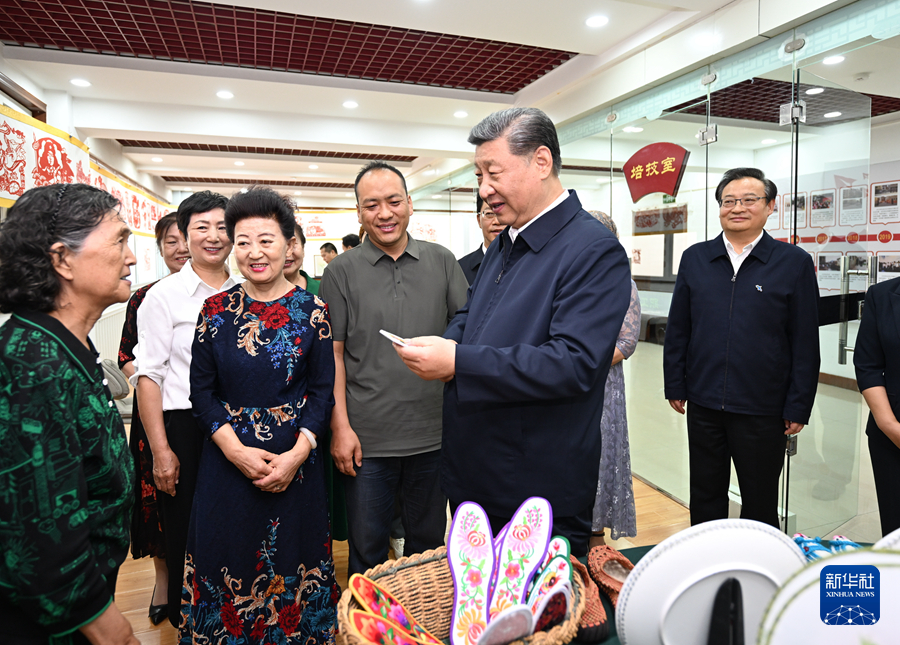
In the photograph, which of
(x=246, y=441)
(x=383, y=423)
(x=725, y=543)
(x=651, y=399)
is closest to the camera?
(x=725, y=543)

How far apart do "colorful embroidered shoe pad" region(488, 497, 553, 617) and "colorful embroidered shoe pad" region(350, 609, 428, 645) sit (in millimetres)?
145

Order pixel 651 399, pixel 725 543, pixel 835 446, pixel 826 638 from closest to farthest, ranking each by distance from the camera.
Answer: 1. pixel 826 638
2. pixel 725 543
3. pixel 835 446
4. pixel 651 399

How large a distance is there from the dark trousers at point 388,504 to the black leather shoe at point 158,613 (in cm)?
89

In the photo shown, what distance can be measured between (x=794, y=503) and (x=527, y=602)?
9.25ft

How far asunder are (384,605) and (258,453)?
2.88ft

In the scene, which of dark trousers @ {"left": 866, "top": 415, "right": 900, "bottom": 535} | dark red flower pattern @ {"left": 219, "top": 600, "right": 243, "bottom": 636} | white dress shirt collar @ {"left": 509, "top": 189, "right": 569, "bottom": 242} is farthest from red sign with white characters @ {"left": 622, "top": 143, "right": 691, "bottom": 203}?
dark red flower pattern @ {"left": 219, "top": 600, "right": 243, "bottom": 636}

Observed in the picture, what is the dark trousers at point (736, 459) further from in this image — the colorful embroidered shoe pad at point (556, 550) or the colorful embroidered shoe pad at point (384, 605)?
the colorful embroidered shoe pad at point (384, 605)

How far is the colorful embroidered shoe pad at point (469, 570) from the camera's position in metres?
0.82

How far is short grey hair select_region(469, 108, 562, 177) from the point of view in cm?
124

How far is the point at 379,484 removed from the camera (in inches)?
74.7

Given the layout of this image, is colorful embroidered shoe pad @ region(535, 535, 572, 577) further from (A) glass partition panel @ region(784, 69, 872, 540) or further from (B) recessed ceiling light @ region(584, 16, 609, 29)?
(B) recessed ceiling light @ region(584, 16, 609, 29)

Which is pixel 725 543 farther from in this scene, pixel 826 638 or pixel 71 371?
pixel 71 371

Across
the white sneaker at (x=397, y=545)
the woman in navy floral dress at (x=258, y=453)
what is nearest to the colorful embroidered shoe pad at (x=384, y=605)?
the woman in navy floral dress at (x=258, y=453)

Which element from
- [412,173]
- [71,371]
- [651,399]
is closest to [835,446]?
[651,399]
